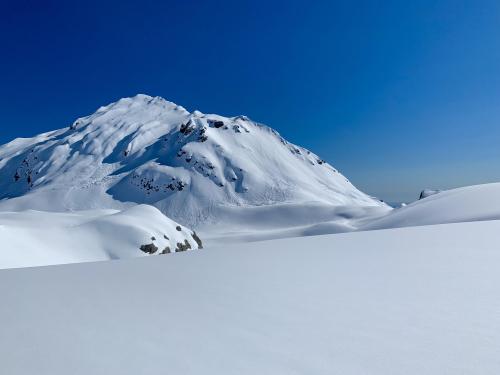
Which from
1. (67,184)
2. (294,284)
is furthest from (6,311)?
(67,184)

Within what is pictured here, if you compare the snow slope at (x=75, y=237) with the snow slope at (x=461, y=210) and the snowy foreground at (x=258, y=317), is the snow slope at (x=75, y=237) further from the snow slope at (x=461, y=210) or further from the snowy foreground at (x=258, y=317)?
the snow slope at (x=461, y=210)

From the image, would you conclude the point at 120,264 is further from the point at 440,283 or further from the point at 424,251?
the point at 424,251

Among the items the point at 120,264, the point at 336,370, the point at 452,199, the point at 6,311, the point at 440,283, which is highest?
the point at 452,199

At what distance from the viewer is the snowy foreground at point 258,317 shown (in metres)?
2.62

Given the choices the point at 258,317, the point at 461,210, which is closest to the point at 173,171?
the point at 461,210

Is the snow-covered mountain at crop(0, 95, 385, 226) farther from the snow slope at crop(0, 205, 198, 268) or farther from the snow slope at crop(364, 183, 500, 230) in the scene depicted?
the snow slope at crop(364, 183, 500, 230)

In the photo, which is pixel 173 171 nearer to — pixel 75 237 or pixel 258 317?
pixel 75 237

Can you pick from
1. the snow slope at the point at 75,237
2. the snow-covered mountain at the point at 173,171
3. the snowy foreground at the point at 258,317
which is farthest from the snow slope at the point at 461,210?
the snow-covered mountain at the point at 173,171

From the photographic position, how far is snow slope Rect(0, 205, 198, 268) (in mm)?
23708

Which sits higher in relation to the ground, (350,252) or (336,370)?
(350,252)

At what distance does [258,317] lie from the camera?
11.8 feet

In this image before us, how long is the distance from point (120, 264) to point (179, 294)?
2.72m

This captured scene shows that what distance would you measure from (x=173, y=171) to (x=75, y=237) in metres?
86.9

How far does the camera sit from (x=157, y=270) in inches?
240
